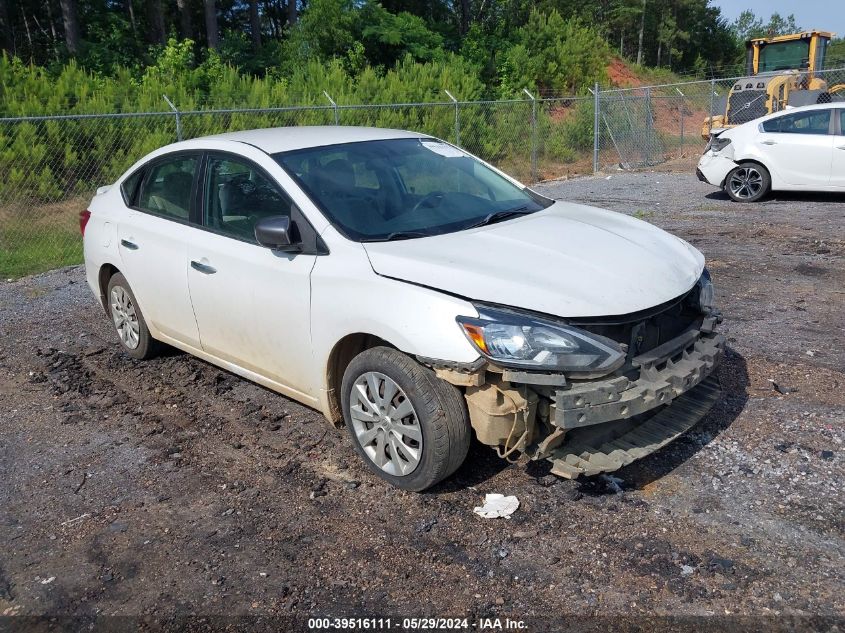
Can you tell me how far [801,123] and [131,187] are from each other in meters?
10.2

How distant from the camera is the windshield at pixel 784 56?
890 inches

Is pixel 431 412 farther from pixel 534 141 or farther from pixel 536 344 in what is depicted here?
pixel 534 141

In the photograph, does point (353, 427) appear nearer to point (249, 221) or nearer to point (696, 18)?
point (249, 221)

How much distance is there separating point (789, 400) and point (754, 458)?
0.88 meters

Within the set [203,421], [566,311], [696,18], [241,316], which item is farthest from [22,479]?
[696,18]

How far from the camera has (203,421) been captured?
191 inches

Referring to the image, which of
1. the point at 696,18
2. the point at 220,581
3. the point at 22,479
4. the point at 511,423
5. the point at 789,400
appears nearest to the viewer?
the point at 220,581

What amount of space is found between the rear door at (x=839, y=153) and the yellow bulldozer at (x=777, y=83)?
6.69 m

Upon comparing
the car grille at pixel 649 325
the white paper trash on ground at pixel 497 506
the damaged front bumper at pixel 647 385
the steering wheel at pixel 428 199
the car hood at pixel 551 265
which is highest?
the steering wheel at pixel 428 199

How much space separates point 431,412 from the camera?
11.5 feet

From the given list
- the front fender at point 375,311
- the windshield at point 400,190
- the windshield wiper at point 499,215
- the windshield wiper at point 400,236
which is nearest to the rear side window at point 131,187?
the windshield at point 400,190

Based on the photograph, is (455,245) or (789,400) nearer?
(455,245)

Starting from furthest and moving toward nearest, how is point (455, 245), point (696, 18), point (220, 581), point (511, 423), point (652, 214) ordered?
point (696, 18), point (652, 214), point (455, 245), point (511, 423), point (220, 581)

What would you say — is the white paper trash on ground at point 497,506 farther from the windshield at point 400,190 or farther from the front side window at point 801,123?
the front side window at point 801,123
